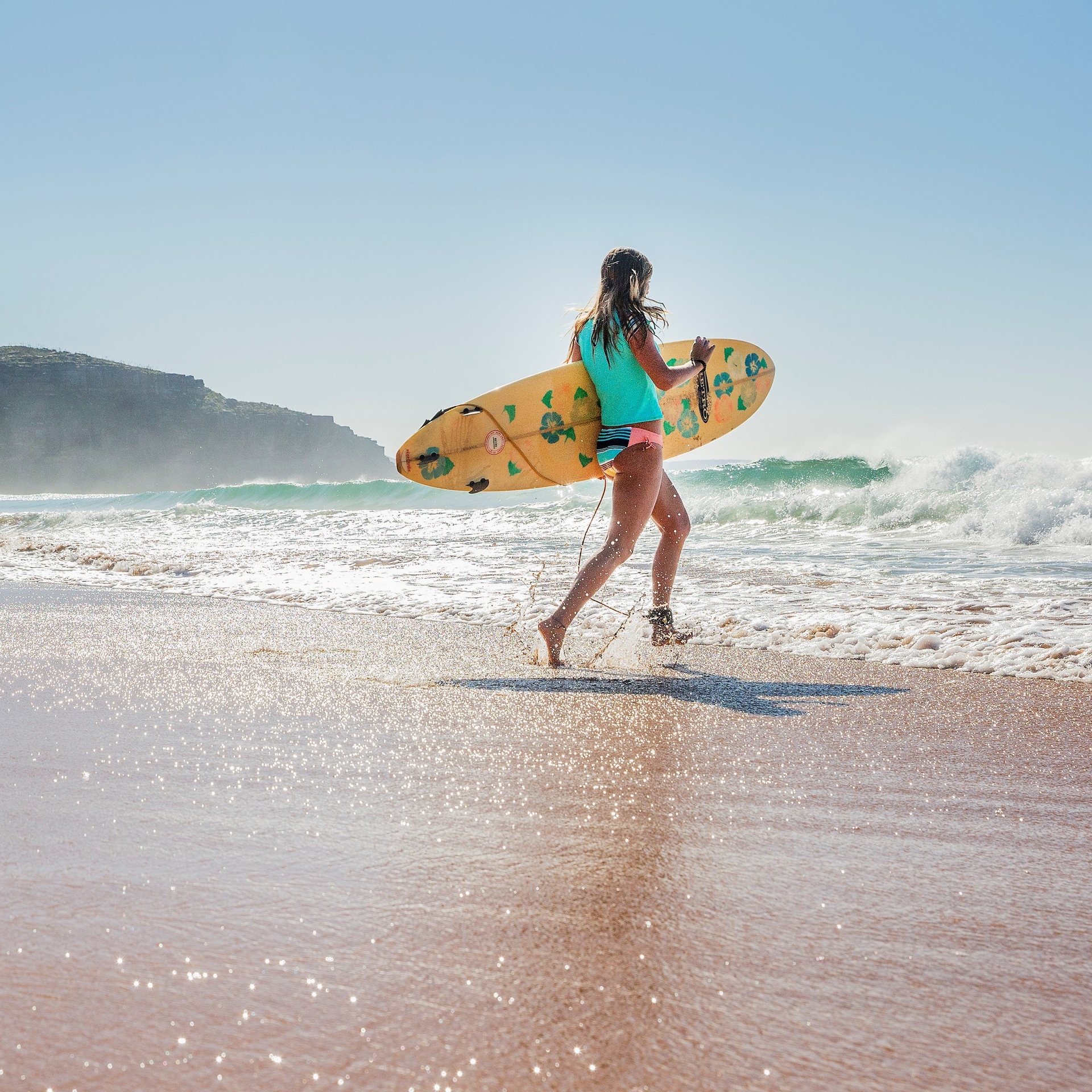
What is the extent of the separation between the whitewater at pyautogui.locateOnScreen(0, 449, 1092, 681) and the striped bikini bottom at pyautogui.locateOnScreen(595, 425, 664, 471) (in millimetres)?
608

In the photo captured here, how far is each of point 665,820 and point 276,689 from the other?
4.61ft

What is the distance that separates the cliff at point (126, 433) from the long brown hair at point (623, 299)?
318ft

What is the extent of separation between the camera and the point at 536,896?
3.59 ft

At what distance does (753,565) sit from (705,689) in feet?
12.7

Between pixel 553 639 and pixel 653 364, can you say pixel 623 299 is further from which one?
pixel 553 639

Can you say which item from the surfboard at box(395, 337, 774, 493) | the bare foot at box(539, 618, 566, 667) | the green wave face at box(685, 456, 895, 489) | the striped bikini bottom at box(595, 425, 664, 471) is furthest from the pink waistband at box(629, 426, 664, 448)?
the green wave face at box(685, 456, 895, 489)

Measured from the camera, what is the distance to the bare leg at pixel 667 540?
11.4 ft

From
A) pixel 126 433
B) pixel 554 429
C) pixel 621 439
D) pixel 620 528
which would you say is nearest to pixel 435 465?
pixel 554 429

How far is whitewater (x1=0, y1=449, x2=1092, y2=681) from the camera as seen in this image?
11.7 ft

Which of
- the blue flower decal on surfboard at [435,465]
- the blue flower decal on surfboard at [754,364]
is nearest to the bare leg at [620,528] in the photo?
the blue flower decal on surfboard at [435,465]

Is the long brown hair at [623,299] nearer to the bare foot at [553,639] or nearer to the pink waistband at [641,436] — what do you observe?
the pink waistband at [641,436]

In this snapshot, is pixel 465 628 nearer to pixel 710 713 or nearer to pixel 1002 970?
pixel 710 713

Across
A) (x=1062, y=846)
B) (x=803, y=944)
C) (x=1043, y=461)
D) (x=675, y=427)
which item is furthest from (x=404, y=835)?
(x=1043, y=461)

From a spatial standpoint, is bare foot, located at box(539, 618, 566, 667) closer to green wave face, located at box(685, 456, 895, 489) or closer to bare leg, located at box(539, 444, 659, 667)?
bare leg, located at box(539, 444, 659, 667)
